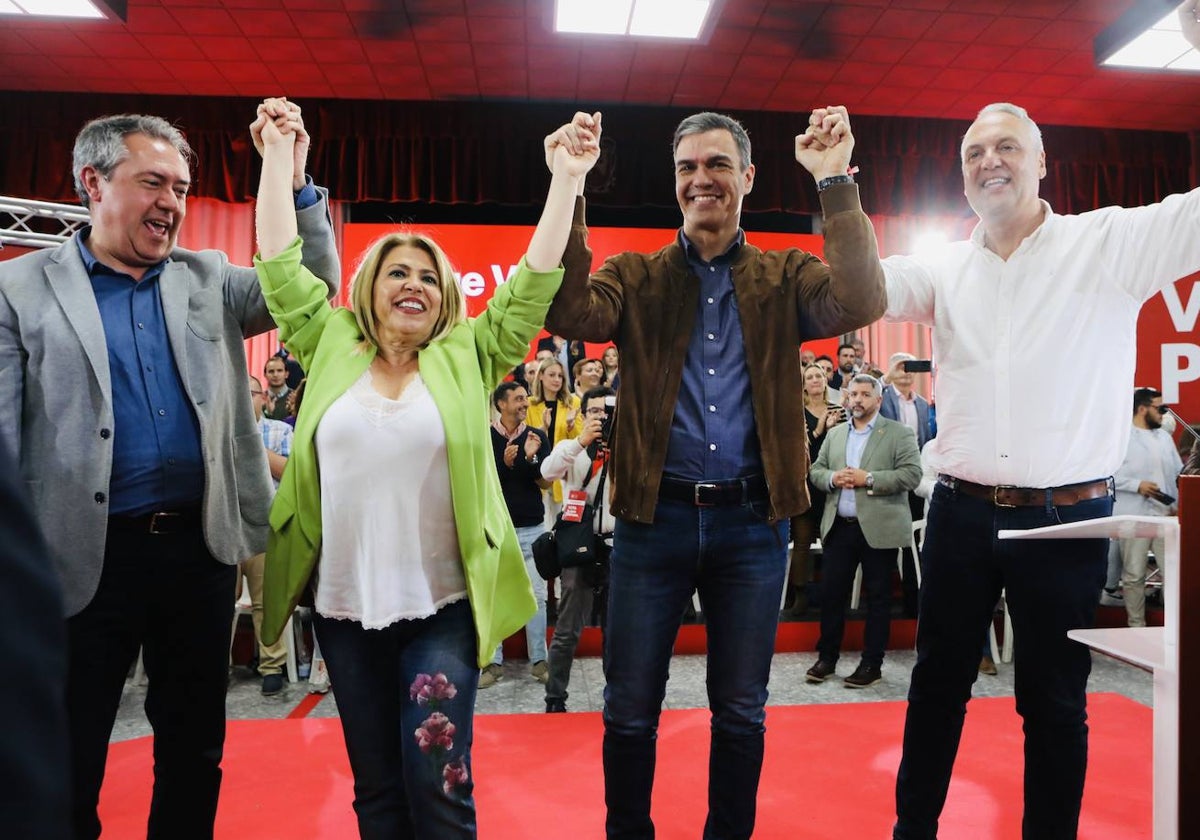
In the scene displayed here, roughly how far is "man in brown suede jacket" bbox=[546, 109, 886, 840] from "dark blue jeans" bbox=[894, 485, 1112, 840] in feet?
1.42

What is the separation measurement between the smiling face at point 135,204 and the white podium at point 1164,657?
1790mm

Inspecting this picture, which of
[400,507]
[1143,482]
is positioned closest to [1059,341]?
[400,507]

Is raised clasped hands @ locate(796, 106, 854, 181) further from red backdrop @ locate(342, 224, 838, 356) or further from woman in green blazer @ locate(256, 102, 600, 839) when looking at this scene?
red backdrop @ locate(342, 224, 838, 356)

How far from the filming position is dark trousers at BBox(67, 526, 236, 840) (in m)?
1.55

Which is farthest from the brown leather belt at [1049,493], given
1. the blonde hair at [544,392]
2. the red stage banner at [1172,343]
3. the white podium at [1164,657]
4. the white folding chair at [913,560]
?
the red stage banner at [1172,343]

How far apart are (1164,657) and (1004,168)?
114 centimetres

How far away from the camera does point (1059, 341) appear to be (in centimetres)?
182

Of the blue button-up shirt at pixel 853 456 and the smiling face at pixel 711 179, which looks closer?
the smiling face at pixel 711 179

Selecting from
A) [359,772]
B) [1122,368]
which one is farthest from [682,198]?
[359,772]

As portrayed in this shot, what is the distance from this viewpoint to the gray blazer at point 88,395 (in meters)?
1.52

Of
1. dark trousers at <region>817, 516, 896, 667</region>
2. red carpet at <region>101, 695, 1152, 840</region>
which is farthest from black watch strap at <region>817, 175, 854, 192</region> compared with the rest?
dark trousers at <region>817, 516, 896, 667</region>

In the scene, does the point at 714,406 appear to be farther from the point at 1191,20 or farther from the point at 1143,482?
the point at 1143,482

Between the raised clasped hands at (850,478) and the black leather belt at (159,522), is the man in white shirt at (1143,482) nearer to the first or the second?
the raised clasped hands at (850,478)

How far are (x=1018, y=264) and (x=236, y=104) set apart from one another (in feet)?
24.3
